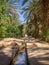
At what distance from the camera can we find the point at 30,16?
153 ft

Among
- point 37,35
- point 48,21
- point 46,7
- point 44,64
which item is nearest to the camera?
point 44,64

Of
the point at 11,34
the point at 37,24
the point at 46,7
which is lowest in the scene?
the point at 11,34

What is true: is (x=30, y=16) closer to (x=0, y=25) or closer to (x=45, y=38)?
(x=0, y=25)

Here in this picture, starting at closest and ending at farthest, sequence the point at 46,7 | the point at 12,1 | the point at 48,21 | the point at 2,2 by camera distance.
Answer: the point at 46,7 < the point at 48,21 < the point at 2,2 < the point at 12,1

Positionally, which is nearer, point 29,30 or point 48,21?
point 48,21

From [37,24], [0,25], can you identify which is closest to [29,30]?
[37,24]

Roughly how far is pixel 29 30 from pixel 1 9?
17709mm

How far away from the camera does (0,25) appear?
39.3 m

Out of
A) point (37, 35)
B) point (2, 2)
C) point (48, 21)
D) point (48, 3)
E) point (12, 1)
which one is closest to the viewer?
point (48, 3)

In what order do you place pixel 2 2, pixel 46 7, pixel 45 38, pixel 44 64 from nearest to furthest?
1. pixel 44 64
2. pixel 46 7
3. pixel 45 38
4. pixel 2 2

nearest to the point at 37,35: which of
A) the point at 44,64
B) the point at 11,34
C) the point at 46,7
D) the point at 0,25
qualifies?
the point at 11,34

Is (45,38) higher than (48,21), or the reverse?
(48,21)

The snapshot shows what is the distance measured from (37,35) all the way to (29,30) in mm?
6522

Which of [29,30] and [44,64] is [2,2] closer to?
[29,30]
